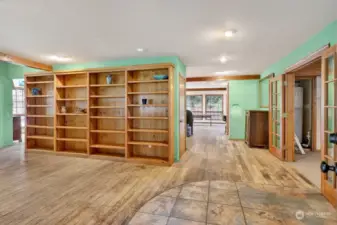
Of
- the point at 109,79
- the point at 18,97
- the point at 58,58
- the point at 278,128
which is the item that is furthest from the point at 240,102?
the point at 18,97

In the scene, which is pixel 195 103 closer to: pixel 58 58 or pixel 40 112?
pixel 40 112

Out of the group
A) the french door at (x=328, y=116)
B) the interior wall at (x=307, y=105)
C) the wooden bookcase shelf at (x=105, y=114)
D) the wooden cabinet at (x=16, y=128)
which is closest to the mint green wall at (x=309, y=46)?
the french door at (x=328, y=116)

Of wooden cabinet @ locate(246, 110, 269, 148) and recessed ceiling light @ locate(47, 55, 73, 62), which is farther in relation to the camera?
wooden cabinet @ locate(246, 110, 269, 148)

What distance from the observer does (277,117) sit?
4.62 metres

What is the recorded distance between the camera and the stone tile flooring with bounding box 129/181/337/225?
1.87m

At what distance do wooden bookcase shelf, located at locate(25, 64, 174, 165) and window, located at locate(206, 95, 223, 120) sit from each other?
9.58 meters

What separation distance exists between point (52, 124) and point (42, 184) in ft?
8.40

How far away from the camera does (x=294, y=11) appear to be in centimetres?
218

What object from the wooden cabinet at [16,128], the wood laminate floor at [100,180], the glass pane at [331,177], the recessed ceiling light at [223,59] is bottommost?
the wood laminate floor at [100,180]

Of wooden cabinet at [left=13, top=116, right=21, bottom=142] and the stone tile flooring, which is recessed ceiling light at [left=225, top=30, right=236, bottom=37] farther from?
wooden cabinet at [left=13, top=116, right=21, bottom=142]

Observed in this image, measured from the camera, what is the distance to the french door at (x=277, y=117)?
4.20 meters

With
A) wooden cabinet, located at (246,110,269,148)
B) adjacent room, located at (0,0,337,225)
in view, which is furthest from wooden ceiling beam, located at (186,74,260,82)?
wooden cabinet, located at (246,110,269,148)

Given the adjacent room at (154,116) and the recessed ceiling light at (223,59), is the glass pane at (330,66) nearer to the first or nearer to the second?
the adjacent room at (154,116)

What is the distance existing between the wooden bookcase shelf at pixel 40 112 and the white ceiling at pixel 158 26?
4.72 feet
